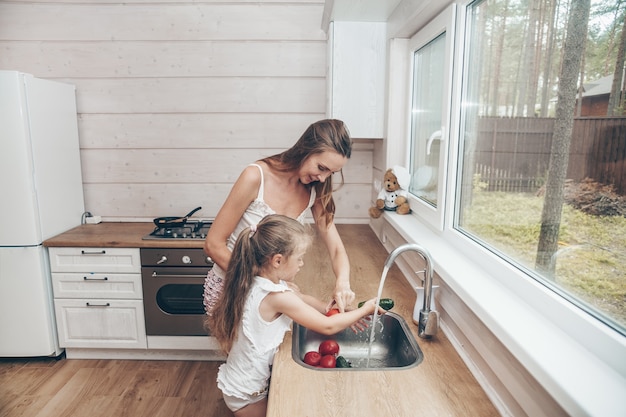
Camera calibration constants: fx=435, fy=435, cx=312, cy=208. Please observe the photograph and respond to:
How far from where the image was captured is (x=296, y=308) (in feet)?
4.13

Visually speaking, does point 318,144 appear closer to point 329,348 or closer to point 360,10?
point 329,348

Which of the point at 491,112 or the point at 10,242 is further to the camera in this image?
the point at 10,242

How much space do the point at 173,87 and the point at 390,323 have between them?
7.06 ft

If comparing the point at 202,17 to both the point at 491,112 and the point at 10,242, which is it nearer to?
the point at 10,242

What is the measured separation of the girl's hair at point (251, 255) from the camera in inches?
50.8

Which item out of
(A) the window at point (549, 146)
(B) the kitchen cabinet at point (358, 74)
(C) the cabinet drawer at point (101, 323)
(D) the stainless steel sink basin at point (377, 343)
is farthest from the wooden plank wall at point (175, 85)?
(D) the stainless steel sink basin at point (377, 343)

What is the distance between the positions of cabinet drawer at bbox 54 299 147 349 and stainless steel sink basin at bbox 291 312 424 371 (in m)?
1.48

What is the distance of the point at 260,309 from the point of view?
130 cm

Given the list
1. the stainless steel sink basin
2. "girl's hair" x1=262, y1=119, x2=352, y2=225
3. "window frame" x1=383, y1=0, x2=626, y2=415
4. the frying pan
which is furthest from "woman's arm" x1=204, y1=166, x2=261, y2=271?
the frying pan

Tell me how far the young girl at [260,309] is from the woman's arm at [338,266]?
5.2 inches

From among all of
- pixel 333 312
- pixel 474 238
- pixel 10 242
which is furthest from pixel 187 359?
pixel 474 238

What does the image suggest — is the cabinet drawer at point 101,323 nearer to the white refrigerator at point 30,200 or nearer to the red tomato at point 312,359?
the white refrigerator at point 30,200

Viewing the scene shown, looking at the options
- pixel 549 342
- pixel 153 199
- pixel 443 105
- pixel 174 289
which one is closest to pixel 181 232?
pixel 174 289

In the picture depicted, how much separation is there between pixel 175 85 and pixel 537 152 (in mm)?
2357
